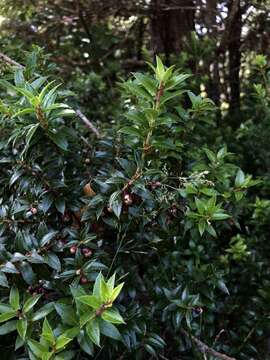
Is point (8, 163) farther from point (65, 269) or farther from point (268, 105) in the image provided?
point (268, 105)

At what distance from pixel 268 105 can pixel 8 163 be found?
134cm

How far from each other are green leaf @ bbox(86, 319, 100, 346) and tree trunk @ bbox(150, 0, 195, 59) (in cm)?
253

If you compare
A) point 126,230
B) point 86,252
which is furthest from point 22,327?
point 126,230

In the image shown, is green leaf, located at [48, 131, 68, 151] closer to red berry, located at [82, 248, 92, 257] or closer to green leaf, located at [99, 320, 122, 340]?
red berry, located at [82, 248, 92, 257]

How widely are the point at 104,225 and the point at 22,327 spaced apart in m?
0.47

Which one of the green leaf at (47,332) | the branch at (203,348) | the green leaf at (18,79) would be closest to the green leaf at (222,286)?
the branch at (203,348)

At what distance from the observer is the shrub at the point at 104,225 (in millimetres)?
1321

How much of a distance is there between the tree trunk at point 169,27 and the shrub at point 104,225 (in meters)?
1.70

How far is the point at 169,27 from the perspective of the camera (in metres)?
3.50

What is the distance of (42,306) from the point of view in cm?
142

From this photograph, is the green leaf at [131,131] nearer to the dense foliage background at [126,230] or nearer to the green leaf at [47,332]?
the dense foliage background at [126,230]

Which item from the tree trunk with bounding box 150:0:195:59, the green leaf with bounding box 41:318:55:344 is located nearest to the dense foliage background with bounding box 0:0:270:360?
the green leaf with bounding box 41:318:55:344

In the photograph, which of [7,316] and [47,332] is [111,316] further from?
[7,316]

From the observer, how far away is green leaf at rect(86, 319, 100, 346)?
117 cm
